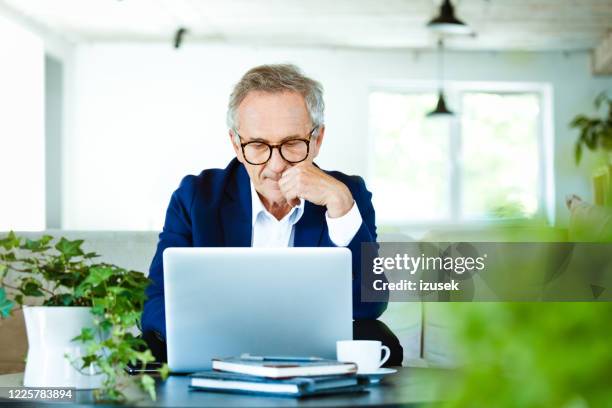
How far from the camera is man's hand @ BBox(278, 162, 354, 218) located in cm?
215

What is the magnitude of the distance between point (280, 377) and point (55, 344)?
1.10 feet

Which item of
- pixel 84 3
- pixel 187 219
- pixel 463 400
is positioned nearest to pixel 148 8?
pixel 84 3

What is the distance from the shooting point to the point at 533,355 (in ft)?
0.67

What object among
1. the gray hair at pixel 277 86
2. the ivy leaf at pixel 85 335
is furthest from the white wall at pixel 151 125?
the ivy leaf at pixel 85 335

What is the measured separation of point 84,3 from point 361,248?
6.94 m

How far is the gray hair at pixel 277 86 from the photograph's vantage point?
89.9 inches

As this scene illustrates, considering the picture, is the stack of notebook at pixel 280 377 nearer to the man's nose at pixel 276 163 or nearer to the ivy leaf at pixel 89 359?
the ivy leaf at pixel 89 359

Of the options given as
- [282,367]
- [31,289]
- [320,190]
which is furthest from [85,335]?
[320,190]

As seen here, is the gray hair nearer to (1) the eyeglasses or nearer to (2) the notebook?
(1) the eyeglasses

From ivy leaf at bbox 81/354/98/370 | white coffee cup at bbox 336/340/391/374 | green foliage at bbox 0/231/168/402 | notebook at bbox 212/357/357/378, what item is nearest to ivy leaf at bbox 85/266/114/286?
green foliage at bbox 0/231/168/402

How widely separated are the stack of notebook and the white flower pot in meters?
0.18

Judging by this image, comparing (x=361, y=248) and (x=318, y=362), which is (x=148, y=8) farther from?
(x=318, y=362)

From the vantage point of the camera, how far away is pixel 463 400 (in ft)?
0.72

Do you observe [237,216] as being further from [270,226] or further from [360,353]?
[360,353]
